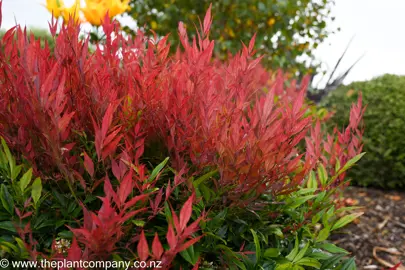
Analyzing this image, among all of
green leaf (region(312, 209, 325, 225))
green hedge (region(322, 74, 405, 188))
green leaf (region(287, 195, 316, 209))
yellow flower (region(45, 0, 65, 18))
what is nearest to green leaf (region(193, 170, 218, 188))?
green leaf (region(287, 195, 316, 209))

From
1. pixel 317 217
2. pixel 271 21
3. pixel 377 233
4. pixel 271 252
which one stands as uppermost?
pixel 271 21

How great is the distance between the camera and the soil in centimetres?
374

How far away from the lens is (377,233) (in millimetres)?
4145

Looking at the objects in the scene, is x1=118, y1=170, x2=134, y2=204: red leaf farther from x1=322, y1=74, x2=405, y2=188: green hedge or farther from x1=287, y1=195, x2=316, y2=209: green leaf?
x1=322, y1=74, x2=405, y2=188: green hedge

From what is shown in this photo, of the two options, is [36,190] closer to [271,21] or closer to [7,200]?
[7,200]

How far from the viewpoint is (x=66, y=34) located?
1.65 metres

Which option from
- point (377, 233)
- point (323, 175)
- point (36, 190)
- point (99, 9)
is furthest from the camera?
point (377, 233)

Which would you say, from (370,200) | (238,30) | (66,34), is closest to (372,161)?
(370,200)

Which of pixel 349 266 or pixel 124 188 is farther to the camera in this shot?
pixel 349 266

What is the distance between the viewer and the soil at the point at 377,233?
374 cm

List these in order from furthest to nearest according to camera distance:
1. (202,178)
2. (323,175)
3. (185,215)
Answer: (323,175)
(202,178)
(185,215)

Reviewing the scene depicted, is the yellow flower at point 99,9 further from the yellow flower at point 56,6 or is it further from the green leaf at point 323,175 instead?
the green leaf at point 323,175

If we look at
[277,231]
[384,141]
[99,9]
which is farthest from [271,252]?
[384,141]

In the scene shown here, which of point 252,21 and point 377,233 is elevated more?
point 252,21
